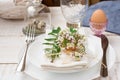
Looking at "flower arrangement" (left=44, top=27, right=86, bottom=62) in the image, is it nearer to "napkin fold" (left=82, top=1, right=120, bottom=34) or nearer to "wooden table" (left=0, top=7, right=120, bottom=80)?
"wooden table" (left=0, top=7, right=120, bottom=80)

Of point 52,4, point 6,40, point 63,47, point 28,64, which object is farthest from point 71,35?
point 52,4

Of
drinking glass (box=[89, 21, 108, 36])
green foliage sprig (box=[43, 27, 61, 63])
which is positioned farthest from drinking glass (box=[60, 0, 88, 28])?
green foliage sprig (box=[43, 27, 61, 63])

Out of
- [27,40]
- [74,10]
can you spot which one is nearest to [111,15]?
[74,10]

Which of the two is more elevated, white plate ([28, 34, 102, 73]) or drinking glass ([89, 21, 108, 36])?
drinking glass ([89, 21, 108, 36])

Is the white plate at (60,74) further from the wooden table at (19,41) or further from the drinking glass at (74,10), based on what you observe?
the drinking glass at (74,10)

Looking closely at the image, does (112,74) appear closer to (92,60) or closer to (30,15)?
(92,60)

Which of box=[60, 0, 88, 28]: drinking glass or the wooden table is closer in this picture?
the wooden table
